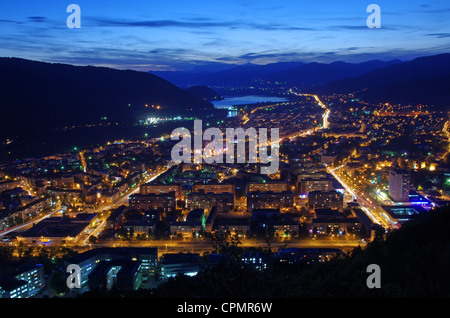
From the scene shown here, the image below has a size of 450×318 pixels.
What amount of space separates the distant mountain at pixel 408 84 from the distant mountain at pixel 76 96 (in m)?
12.8

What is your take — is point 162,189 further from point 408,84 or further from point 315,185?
point 408,84

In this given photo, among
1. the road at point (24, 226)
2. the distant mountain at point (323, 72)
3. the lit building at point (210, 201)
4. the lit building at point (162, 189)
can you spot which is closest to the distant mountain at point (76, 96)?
the road at point (24, 226)

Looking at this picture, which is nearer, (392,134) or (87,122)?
(392,134)

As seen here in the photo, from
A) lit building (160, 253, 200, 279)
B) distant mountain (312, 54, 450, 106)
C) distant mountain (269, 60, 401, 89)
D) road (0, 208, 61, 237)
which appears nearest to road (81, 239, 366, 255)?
lit building (160, 253, 200, 279)

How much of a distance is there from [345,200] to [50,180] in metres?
6.51

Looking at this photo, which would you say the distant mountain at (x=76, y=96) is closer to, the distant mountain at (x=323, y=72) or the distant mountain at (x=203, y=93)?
the distant mountain at (x=203, y=93)

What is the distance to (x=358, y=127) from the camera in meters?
17.0

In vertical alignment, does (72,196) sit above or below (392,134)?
below

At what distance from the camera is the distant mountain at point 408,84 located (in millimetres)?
24125

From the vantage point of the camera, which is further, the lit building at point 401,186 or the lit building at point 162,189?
the lit building at point 162,189
